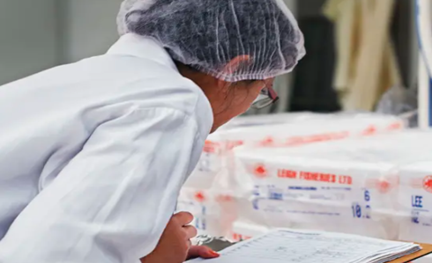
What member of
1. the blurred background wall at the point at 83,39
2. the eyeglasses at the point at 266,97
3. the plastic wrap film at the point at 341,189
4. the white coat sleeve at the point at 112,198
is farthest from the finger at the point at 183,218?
the blurred background wall at the point at 83,39

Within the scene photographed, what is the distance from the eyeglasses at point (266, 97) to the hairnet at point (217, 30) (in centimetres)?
8

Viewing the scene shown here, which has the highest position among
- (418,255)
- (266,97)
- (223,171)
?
(266,97)

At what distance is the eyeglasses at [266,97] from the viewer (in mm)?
976

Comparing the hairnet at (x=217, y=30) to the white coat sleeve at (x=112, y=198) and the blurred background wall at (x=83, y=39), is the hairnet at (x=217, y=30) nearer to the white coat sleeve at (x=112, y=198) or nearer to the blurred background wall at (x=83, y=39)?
the white coat sleeve at (x=112, y=198)

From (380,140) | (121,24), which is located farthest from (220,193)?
(121,24)

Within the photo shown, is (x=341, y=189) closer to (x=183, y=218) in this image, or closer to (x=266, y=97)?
(x=266, y=97)

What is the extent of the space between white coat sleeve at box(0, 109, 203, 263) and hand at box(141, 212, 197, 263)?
8cm

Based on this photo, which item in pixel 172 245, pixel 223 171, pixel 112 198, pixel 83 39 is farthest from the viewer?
pixel 83 39

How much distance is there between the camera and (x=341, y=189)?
1.17 meters

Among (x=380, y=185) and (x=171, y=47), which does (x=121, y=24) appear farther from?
(x=380, y=185)

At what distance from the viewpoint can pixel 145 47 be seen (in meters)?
0.82

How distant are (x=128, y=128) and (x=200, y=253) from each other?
360 millimetres

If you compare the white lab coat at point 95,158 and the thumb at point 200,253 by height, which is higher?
the white lab coat at point 95,158

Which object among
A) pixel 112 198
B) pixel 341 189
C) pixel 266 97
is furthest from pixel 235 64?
pixel 341 189
